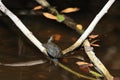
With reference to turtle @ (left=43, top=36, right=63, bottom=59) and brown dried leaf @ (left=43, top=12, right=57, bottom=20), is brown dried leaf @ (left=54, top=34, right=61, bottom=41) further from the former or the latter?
turtle @ (left=43, top=36, right=63, bottom=59)

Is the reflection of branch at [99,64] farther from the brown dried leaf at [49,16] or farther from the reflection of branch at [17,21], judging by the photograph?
the brown dried leaf at [49,16]

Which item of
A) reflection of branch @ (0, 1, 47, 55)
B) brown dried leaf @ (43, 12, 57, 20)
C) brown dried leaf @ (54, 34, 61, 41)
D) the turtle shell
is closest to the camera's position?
reflection of branch @ (0, 1, 47, 55)

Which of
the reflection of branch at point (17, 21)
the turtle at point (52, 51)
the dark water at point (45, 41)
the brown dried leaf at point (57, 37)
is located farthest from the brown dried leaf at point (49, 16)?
the reflection of branch at point (17, 21)

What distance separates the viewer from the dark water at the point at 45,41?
1.51 m

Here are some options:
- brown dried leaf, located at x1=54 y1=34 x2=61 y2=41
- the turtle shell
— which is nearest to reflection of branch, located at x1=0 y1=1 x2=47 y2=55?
the turtle shell

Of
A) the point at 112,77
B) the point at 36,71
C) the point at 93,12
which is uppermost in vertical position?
the point at 93,12

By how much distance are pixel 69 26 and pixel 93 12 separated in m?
Result: 0.35

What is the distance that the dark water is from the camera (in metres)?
1.51

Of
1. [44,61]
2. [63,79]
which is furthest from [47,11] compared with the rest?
[63,79]

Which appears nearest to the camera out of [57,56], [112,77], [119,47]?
[112,77]

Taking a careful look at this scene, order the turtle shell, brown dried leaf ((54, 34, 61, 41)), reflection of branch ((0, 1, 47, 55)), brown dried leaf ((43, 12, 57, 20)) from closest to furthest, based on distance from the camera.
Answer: reflection of branch ((0, 1, 47, 55)) → the turtle shell → brown dried leaf ((54, 34, 61, 41)) → brown dried leaf ((43, 12, 57, 20))

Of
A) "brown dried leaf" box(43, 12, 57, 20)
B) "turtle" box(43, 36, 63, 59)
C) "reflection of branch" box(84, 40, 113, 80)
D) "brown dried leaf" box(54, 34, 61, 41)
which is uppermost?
"brown dried leaf" box(43, 12, 57, 20)

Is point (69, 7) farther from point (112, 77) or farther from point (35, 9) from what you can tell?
point (112, 77)

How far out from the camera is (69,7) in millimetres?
2211
